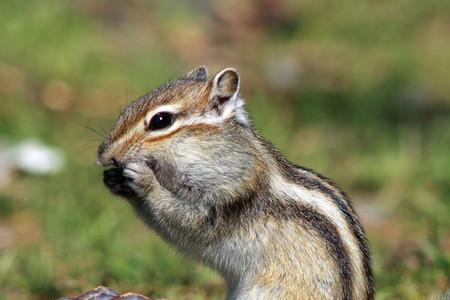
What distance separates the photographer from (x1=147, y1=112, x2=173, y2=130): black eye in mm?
4562

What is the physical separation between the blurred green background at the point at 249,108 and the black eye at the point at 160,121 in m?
1.27

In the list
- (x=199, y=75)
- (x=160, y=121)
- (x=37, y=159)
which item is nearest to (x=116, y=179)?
(x=160, y=121)

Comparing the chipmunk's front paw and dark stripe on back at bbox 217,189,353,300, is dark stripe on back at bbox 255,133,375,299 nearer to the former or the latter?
dark stripe on back at bbox 217,189,353,300

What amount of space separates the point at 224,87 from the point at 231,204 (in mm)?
552

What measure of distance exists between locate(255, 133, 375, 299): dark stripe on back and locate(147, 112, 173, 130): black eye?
48 cm

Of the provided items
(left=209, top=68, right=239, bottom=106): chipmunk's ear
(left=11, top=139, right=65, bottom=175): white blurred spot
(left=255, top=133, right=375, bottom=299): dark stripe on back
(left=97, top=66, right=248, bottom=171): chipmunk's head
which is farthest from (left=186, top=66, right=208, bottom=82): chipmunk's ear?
(left=11, top=139, right=65, bottom=175): white blurred spot

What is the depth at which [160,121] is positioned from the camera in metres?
4.59

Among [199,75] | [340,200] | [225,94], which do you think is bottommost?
[340,200]

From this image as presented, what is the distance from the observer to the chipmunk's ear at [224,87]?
4.82 metres

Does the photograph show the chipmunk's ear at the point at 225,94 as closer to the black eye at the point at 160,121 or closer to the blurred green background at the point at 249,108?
the black eye at the point at 160,121

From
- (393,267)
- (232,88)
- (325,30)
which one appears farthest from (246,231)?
(325,30)

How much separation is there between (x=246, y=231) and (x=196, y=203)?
0.25 metres

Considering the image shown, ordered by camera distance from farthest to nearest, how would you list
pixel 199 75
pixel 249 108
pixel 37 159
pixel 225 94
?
1. pixel 249 108
2. pixel 37 159
3. pixel 199 75
4. pixel 225 94

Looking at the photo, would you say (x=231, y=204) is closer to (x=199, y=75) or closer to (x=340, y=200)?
(x=340, y=200)
